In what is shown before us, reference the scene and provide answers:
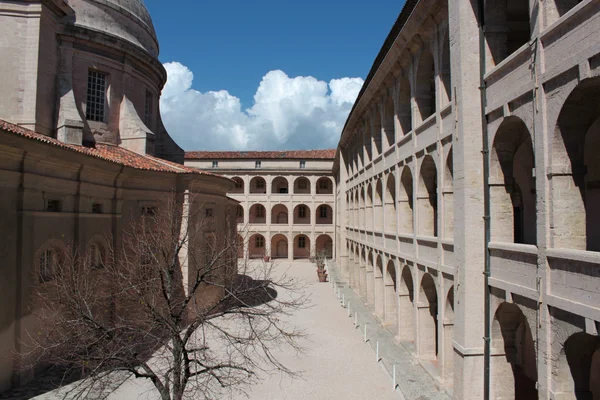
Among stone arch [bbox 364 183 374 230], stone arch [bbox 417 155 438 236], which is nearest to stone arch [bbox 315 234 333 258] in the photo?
stone arch [bbox 364 183 374 230]

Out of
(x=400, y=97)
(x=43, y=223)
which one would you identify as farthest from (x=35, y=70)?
(x=400, y=97)

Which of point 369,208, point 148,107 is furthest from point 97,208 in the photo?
point 369,208

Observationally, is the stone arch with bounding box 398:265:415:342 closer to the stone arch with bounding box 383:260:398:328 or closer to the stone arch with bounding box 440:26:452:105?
the stone arch with bounding box 383:260:398:328

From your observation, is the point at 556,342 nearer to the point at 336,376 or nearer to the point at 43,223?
the point at 336,376

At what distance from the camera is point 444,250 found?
1300 centimetres

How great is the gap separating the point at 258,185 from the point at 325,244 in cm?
1052

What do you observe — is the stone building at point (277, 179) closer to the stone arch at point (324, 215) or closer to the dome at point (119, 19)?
the stone arch at point (324, 215)

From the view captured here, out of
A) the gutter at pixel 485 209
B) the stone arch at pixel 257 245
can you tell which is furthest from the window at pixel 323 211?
the gutter at pixel 485 209

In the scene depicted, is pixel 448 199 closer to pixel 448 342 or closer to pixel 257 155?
pixel 448 342

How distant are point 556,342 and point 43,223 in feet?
45.3

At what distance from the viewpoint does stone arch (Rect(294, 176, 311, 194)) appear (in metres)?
53.7

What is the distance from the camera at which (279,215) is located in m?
54.0

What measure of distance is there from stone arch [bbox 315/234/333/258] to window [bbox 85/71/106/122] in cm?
3297

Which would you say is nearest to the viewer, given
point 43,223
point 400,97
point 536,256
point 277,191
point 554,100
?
point 554,100
